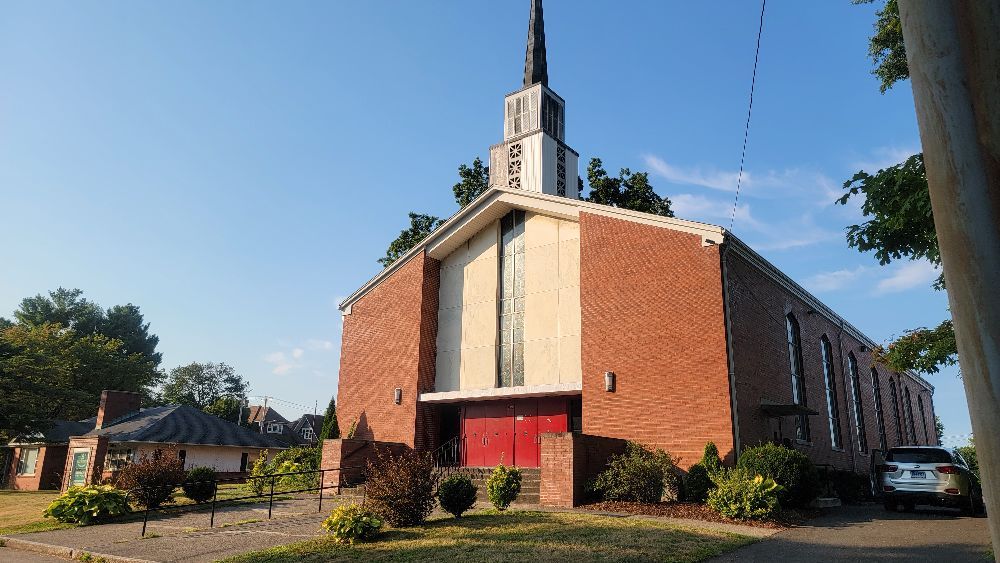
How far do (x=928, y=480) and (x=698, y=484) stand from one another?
16.3 feet

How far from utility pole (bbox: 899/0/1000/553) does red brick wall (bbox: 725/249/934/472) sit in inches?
623

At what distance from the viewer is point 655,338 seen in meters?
17.5

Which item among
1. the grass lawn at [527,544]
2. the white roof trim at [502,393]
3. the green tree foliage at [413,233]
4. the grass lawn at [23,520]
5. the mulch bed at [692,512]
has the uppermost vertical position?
the green tree foliage at [413,233]

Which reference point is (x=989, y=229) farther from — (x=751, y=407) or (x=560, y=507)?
(x=751, y=407)

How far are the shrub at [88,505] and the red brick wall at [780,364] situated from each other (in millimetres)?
14961

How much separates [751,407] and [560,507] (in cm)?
593

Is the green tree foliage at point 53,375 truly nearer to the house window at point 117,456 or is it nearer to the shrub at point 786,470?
the house window at point 117,456

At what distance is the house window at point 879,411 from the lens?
98.2 feet

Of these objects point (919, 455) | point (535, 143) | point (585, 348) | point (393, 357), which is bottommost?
point (919, 455)

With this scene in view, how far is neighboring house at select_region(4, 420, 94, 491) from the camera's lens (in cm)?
3578

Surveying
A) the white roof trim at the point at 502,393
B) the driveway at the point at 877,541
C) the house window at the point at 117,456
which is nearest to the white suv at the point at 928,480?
the driveway at the point at 877,541

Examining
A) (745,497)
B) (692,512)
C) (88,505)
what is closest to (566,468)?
(692,512)

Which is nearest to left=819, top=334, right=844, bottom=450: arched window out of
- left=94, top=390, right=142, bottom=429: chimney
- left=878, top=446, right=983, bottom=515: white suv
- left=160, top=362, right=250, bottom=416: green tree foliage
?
left=878, top=446, right=983, bottom=515: white suv

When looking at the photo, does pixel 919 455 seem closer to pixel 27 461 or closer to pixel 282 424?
pixel 27 461
